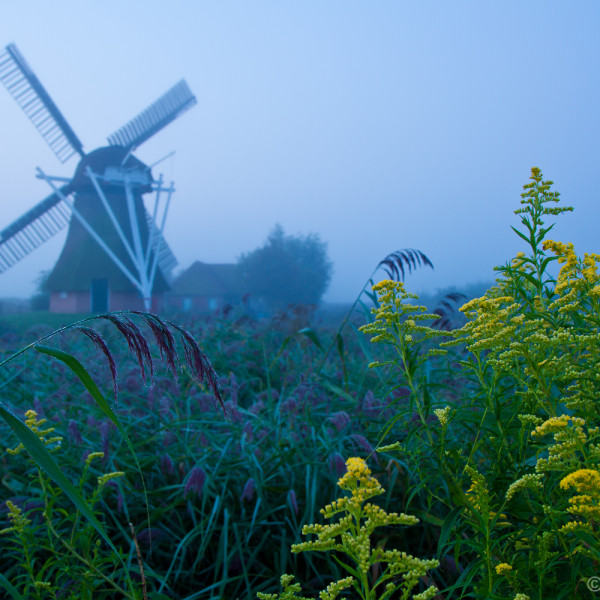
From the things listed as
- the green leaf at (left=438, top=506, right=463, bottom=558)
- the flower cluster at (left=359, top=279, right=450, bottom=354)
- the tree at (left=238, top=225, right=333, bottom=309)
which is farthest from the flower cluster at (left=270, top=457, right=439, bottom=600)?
the tree at (left=238, top=225, right=333, bottom=309)

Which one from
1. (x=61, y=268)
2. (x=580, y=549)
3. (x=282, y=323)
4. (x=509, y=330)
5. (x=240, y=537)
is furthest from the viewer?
(x=61, y=268)

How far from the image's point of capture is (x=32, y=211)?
24.7 metres

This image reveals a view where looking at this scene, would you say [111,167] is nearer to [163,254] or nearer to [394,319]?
[163,254]

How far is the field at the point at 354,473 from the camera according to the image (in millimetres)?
1347

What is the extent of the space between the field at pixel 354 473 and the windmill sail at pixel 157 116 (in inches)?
890

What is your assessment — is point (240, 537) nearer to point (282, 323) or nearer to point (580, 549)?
point (580, 549)

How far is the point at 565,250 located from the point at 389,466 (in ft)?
4.86

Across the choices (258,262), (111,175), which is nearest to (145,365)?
(111,175)

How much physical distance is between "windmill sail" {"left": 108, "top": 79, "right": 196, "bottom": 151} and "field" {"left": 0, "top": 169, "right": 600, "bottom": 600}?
22.6 m

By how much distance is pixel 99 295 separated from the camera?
25938 mm

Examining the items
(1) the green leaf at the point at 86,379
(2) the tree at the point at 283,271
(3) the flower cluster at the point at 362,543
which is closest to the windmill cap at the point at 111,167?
(2) the tree at the point at 283,271

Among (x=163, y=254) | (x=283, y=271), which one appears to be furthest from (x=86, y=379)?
(x=283, y=271)

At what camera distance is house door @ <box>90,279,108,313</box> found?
25602 millimetres

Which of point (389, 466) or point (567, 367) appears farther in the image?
point (389, 466)
